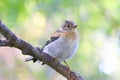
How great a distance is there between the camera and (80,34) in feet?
20.4

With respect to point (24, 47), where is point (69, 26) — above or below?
above

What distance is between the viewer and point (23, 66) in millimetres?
6246

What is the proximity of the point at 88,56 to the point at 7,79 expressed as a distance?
4.00 ft

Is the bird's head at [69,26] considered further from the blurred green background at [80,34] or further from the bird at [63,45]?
the blurred green background at [80,34]

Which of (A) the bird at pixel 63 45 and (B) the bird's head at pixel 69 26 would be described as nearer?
(A) the bird at pixel 63 45

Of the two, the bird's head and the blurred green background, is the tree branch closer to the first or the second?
the bird's head

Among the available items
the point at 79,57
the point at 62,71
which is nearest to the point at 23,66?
the point at 79,57

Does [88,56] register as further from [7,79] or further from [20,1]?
[20,1]

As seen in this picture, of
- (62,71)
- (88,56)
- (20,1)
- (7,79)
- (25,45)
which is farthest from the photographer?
(88,56)

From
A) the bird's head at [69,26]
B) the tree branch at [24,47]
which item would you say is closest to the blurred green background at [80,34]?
the bird's head at [69,26]

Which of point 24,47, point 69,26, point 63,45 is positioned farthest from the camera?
point 69,26

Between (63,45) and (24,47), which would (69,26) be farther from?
(24,47)

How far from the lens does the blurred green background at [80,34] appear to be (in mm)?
5824

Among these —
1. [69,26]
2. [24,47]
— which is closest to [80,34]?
[69,26]
